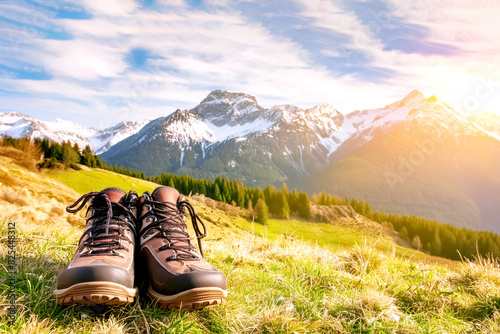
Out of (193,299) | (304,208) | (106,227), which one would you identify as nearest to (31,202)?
(106,227)

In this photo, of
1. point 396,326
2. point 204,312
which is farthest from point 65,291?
point 396,326

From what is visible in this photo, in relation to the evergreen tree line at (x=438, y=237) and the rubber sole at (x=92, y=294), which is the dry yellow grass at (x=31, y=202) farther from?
the evergreen tree line at (x=438, y=237)

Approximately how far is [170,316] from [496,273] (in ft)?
18.2

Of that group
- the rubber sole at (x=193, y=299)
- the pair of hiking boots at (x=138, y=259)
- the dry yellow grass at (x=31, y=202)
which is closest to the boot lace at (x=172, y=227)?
the pair of hiking boots at (x=138, y=259)

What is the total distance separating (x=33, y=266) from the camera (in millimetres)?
3842

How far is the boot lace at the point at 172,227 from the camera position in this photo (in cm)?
356

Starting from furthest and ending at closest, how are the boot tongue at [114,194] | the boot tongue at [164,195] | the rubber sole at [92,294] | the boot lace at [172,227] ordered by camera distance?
1. the boot tongue at [164,195]
2. the boot tongue at [114,194]
3. the boot lace at [172,227]
4. the rubber sole at [92,294]

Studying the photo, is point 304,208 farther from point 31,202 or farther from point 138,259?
point 138,259

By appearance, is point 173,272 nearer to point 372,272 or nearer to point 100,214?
point 100,214

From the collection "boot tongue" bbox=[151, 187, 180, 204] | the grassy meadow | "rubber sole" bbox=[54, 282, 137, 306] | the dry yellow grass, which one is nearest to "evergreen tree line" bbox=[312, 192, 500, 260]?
the grassy meadow

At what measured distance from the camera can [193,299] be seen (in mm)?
2971

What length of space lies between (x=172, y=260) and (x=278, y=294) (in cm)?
143

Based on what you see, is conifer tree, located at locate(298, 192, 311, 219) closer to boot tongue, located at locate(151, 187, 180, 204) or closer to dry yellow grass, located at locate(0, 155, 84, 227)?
dry yellow grass, located at locate(0, 155, 84, 227)

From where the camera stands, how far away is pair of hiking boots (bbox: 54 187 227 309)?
280 centimetres
